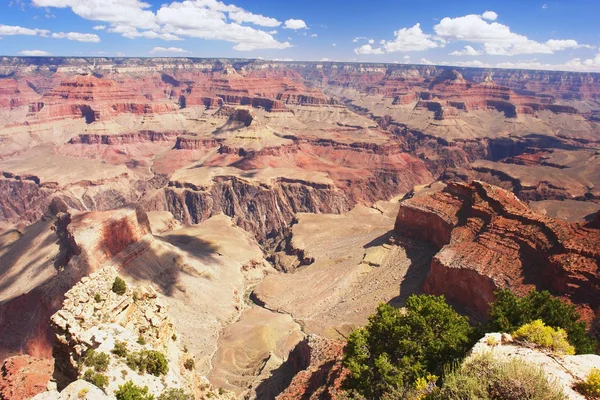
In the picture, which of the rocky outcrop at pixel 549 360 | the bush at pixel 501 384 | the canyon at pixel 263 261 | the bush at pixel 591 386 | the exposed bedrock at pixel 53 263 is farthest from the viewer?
the exposed bedrock at pixel 53 263

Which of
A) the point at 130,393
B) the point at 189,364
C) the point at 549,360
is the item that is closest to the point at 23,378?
the point at 189,364

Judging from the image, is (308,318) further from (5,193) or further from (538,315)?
(5,193)

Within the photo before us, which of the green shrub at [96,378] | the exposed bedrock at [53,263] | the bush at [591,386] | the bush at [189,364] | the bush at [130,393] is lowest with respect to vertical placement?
the exposed bedrock at [53,263]

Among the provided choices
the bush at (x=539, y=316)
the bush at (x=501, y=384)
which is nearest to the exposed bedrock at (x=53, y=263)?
the bush at (x=501, y=384)

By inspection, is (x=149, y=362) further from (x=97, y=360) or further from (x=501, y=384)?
(x=501, y=384)

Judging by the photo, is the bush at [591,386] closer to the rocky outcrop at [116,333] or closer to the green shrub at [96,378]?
the rocky outcrop at [116,333]

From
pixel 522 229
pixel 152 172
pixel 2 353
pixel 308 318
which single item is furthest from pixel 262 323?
pixel 152 172
